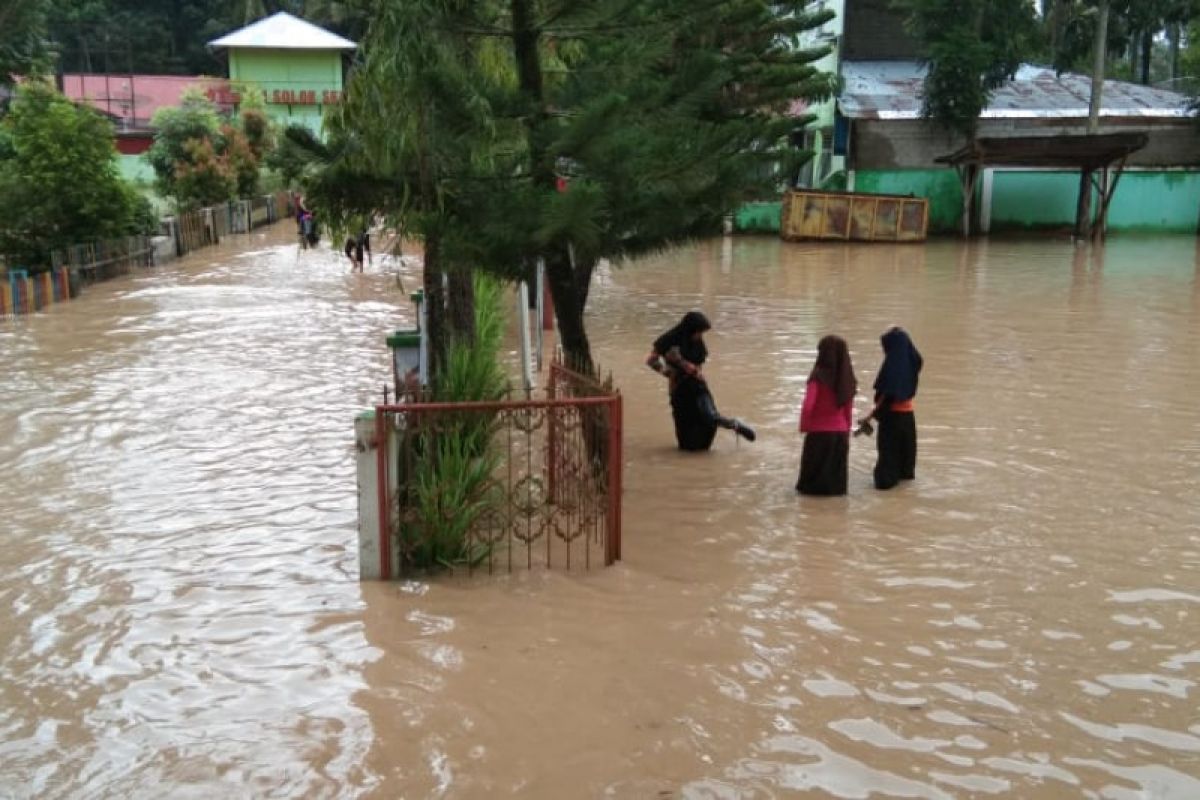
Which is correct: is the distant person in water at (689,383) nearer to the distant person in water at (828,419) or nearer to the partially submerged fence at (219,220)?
the distant person in water at (828,419)

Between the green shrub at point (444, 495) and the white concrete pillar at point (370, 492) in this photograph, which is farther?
the green shrub at point (444, 495)

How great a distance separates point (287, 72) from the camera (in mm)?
47000

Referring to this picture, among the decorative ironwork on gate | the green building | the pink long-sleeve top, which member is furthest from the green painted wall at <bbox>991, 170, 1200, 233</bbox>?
the green building

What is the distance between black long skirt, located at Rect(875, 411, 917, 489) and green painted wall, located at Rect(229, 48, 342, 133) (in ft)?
141

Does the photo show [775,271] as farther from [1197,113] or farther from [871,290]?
[1197,113]

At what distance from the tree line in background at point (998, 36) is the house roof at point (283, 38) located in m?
24.5

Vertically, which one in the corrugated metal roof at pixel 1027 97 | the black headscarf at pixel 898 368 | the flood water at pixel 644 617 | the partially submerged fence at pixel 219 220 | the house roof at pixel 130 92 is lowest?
the flood water at pixel 644 617

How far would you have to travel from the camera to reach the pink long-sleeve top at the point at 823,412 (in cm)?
731

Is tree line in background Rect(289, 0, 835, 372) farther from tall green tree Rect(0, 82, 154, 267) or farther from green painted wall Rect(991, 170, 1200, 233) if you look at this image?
green painted wall Rect(991, 170, 1200, 233)

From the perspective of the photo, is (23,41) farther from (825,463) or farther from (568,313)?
(825,463)

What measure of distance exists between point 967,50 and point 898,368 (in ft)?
81.0

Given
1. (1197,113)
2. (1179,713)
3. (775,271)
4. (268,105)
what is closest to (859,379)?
(1179,713)

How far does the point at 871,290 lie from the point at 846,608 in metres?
14.4

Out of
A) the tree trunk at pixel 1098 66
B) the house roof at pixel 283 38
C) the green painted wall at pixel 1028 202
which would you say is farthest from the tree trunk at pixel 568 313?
the house roof at pixel 283 38
